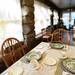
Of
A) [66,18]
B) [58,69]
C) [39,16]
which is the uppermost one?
[66,18]

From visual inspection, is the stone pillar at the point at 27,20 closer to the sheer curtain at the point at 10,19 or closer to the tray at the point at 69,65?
the sheer curtain at the point at 10,19

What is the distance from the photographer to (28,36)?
9.01ft

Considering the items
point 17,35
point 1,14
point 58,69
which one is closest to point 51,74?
point 58,69

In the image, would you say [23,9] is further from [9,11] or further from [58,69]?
[58,69]

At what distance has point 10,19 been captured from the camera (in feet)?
7.82

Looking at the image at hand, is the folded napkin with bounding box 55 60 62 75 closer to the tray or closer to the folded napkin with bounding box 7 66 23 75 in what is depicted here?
the tray

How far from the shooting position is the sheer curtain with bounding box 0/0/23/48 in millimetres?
2111

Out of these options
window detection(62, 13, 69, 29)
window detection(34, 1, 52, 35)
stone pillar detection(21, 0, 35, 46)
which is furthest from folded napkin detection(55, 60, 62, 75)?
window detection(62, 13, 69, 29)

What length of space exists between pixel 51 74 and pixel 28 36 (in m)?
1.85

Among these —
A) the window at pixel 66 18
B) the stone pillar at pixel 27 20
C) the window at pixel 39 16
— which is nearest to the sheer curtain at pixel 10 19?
the stone pillar at pixel 27 20

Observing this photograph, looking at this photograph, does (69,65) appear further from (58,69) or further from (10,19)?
(10,19)

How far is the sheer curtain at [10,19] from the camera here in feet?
6.93

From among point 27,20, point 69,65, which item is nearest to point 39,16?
point 27,20

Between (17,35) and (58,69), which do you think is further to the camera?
(17,35)
